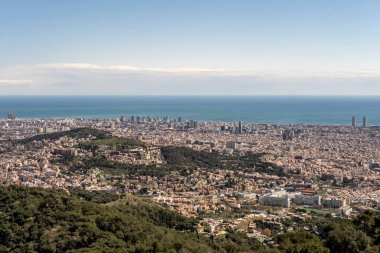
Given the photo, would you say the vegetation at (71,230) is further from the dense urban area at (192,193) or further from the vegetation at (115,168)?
the vegetation at (115,168)

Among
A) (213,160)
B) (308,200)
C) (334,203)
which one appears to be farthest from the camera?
(213,160)

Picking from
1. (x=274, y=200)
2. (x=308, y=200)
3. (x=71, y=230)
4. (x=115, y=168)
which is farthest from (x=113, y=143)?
(x=71, y=230)

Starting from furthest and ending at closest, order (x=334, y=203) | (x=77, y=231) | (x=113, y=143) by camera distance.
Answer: (x=113, y=143)
(x=334, y=203)
(x=77, y=231)

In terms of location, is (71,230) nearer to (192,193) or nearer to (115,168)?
(192,193)

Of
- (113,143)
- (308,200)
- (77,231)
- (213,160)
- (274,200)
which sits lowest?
(308,200)

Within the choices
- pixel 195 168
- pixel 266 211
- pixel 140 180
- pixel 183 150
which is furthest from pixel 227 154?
pixel 266 211

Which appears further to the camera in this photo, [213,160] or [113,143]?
[113,143]

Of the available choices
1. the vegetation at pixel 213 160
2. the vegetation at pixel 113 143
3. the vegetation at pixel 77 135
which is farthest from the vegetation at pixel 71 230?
the vegetation at pixel 77 135

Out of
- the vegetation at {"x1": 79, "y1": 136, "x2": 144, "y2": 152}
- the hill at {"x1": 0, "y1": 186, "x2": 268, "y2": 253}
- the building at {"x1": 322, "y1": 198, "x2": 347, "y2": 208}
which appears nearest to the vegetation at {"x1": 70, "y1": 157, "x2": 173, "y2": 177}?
the vegetation at {"x1": 79, "y1": 136, "x2": 144, "y2": 152}

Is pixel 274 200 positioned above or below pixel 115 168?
below
